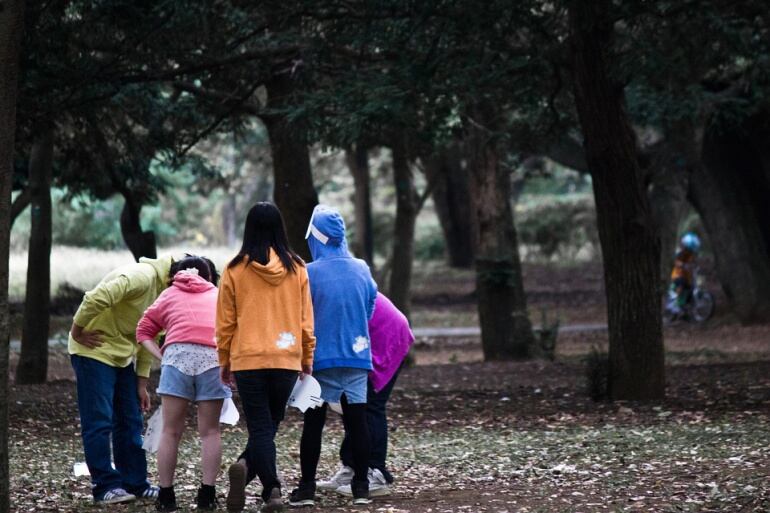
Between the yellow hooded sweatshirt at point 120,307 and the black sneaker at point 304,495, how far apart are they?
1344 mm

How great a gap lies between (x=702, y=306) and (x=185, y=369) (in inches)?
798

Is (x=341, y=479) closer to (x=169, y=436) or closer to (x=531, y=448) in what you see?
(x=169, y=436)

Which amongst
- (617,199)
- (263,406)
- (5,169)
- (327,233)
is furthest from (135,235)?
(5,169)

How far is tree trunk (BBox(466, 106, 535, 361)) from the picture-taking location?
1933 cm

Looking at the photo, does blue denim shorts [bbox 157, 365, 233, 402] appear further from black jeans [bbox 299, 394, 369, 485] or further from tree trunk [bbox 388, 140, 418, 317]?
tree trunk [bbox 388, 140, 418, 317]

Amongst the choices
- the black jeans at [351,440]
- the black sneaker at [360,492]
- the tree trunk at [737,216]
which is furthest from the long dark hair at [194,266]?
the tree trunk at [737,216]

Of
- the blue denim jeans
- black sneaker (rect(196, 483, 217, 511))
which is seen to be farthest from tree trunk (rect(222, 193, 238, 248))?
black sneaker (rect(196, 483, 217, 511))

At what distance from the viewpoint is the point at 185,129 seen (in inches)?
690

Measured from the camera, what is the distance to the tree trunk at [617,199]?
506 inches

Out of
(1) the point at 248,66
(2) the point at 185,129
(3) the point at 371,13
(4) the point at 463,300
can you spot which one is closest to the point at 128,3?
(3) the point at 371,13

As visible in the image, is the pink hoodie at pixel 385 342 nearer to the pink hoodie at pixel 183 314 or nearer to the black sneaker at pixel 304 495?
the black sneaker at pixel 304 495

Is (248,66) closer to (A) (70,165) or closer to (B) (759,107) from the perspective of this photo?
(A) (70,165)

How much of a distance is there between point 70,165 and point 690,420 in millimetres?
11021

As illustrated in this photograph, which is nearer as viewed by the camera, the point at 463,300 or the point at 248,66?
the point at 248,66
